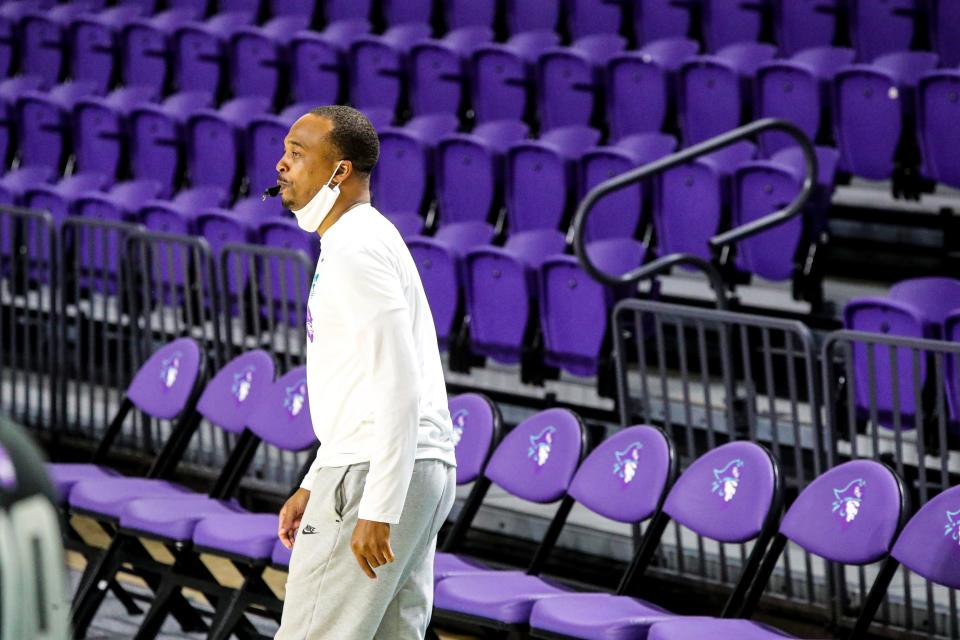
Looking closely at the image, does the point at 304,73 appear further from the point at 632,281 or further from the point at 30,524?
the point at 30,524

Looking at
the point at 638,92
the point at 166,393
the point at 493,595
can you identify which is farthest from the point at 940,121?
the point at 493,595

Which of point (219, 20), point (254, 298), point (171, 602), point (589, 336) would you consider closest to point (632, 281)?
point (589, 336)

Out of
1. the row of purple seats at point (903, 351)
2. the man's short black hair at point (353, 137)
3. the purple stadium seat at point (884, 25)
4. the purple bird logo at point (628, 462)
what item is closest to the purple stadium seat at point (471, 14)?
the purple stadium seat at point (884, 25)

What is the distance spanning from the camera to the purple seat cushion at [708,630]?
415 cm

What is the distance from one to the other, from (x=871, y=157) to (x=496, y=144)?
1.86 meters

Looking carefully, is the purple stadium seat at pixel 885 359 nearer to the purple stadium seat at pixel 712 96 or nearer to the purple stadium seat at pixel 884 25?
the purple stadium seat at pixel 712 96

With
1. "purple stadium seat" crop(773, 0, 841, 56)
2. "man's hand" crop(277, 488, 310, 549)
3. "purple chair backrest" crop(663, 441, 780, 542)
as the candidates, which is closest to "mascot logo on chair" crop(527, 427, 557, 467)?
"purple chair backrest" crop(663, 441, 780, 542)

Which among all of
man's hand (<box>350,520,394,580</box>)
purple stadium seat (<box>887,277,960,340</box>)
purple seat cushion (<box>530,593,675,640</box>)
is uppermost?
purple stadium seat (<box>887,277,960,340</box>)

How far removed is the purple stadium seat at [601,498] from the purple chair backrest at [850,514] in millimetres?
439

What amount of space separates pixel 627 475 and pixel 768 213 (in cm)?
236

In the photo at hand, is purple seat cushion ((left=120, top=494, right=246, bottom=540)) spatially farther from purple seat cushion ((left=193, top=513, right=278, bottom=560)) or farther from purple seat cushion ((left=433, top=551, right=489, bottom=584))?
purple seat cushion ((left=433, top=551, right=489, bottom=584))

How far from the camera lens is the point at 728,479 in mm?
4707

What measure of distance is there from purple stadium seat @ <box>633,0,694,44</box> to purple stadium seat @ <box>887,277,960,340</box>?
3467mm

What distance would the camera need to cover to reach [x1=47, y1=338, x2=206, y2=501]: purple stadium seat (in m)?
6.02
